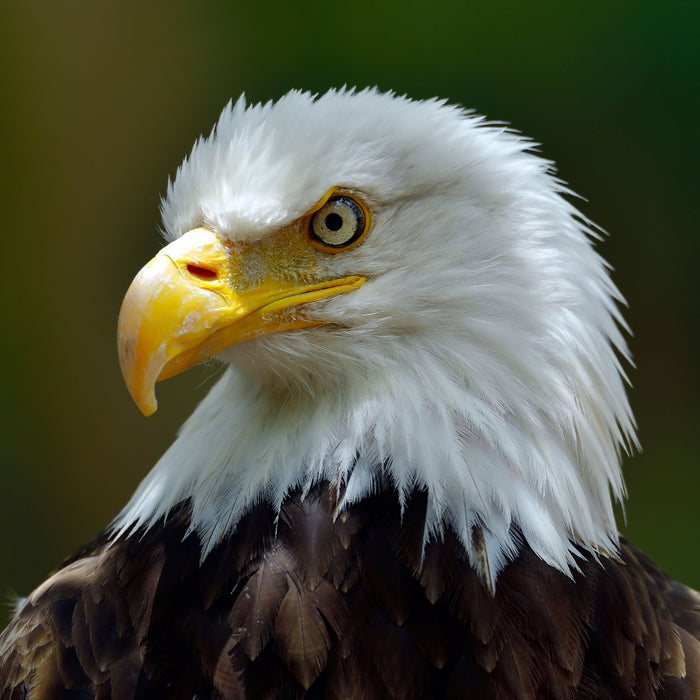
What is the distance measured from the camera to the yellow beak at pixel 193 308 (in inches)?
71.9

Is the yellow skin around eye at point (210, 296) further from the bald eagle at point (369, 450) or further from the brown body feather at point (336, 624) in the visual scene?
the brown body feather at point (336, 624)

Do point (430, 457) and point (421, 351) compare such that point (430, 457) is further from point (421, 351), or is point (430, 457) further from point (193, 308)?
point (193, 308)

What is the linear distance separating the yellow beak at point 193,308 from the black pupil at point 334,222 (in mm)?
115

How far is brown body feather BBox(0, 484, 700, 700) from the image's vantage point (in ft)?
5.87

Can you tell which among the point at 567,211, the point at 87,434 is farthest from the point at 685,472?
the point at 567,211

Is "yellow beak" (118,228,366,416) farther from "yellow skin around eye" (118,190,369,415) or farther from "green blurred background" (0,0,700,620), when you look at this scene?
"green blurred background" (0,0,700,620)

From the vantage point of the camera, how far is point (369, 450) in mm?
1956

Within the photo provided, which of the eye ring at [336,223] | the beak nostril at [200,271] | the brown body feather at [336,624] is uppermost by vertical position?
the beak nostril at [200,271]

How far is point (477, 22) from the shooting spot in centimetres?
568

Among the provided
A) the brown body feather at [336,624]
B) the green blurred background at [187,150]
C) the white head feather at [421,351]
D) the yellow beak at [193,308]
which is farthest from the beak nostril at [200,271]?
the green blurred background at [187,150]

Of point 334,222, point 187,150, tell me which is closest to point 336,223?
point 334,222

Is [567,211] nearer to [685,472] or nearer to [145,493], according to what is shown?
[145,493]

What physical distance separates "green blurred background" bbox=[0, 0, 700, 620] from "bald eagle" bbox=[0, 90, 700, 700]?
3653mm

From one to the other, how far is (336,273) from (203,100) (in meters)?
4.21
